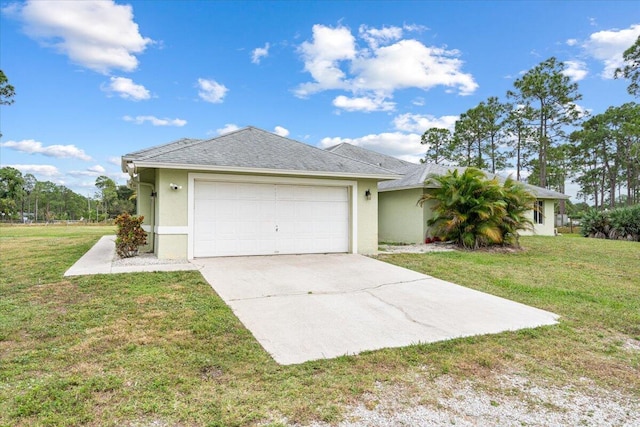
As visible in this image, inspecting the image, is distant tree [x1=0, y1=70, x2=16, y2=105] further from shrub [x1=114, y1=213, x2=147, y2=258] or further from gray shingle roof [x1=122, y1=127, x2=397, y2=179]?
shrub [x1=114, y1=213, x2=147, y2=258]

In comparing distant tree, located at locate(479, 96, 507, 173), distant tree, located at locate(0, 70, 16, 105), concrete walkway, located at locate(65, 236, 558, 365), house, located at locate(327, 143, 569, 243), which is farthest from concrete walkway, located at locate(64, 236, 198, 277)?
distant tree, located at locate(479, 96, 507, 173)

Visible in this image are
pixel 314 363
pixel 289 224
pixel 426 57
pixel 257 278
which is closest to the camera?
pixel 314 363

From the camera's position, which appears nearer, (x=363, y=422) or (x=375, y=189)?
(x=363, y=422)

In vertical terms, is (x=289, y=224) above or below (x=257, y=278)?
above

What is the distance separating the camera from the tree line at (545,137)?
2962 centimetres

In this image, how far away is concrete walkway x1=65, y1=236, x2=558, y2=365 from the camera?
4.10m

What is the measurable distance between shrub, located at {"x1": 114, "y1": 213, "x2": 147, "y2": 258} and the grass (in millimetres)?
3038

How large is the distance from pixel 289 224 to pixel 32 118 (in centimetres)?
1989

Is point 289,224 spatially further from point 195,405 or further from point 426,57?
point 426,57

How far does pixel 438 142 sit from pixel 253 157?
1191 inches

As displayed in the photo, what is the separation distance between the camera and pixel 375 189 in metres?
11.2

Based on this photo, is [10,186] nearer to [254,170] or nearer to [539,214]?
[254,170]

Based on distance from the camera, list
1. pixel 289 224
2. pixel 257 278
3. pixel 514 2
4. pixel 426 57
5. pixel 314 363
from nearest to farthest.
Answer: pixel 314 363, pixel 257 278, pixel 289 224, pixel 514 2, pixel 426 57

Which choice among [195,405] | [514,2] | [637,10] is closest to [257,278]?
[195,405]
